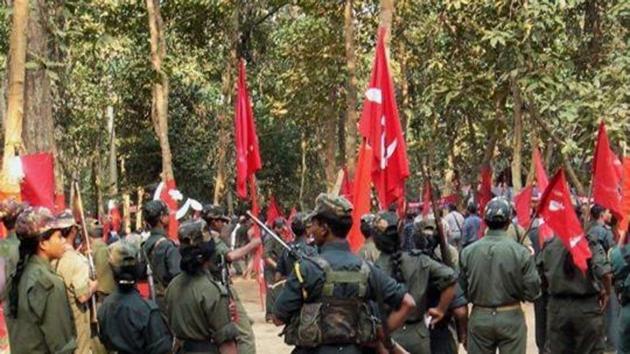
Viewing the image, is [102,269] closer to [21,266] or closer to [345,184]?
[21,266]

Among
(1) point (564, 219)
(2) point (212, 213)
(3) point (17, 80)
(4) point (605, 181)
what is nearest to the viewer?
(2) point (212, 213)

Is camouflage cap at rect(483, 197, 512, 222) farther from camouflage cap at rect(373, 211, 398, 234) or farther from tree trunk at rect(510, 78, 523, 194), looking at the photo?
tree trunk at rect(510, 78, 523, 194)

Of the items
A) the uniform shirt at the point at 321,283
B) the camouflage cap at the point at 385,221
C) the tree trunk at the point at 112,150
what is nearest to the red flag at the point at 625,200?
the camouflage cap at the point at 385,221

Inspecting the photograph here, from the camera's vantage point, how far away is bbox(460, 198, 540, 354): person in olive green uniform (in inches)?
374

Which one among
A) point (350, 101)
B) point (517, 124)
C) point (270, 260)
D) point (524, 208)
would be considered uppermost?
point (350, 101)

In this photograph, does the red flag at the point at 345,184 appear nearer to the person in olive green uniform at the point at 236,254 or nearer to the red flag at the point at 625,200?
the red flag at the point at 625,200

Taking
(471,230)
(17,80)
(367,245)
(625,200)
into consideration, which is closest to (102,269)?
(17,80)

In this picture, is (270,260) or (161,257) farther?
(270,260)

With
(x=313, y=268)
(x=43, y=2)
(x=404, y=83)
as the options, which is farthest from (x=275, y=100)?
(x=313, y=268)

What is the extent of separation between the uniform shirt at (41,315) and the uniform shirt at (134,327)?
47 centimetres

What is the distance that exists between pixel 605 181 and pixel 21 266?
6.04 metres

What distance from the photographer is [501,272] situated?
31.2 feet

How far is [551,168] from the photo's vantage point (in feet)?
112

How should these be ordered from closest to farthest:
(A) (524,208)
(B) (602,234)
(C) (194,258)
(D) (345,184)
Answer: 1. (C) (194,258)
2. (B) (602,234)
3. (A) (524,208)
4. (D) (345,184)
